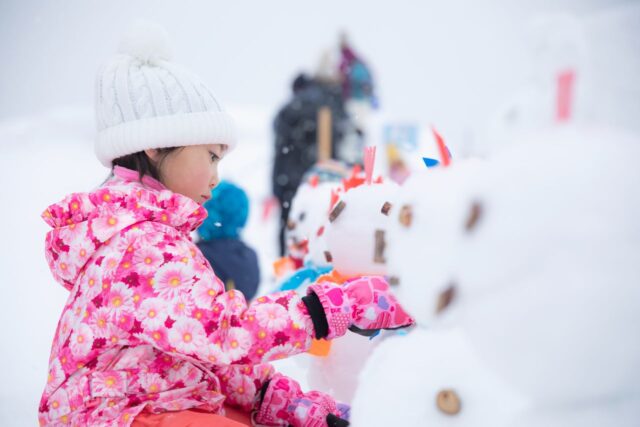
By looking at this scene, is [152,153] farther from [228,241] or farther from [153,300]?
[228,241]

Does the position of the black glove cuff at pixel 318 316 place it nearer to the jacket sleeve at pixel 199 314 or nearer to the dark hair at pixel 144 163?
the jacket sleeve at pixel 199 314

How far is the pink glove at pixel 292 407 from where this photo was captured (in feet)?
3.53

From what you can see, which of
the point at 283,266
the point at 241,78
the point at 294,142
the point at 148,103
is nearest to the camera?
the point at 148,103

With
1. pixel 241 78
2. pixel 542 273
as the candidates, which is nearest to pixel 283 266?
pixel 542 273

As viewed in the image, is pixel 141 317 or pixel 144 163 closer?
pixel 141 317

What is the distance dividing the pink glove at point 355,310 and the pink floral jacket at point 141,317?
3cm

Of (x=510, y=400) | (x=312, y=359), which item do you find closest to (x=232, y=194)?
(x=312, y=359)

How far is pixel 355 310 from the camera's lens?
0.90 metres

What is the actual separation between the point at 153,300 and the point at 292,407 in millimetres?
417

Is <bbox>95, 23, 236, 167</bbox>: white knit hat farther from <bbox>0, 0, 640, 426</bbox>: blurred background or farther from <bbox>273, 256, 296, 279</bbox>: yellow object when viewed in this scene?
<bbox>273, 256, 296, 279</bbox>: yellow object

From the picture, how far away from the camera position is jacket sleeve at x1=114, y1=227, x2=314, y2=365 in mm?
863

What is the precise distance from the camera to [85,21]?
2.78 m

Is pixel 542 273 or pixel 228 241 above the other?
pixel 542 273

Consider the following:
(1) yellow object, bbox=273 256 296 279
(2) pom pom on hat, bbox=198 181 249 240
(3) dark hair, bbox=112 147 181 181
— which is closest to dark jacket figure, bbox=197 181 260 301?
(2) pom pom on hat, bbox=198 181 249 240
